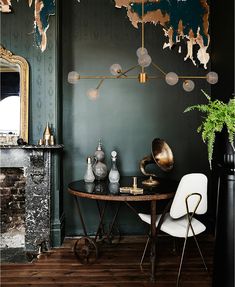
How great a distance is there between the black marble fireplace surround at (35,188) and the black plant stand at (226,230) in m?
2.03

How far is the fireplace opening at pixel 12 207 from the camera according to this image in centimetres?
349

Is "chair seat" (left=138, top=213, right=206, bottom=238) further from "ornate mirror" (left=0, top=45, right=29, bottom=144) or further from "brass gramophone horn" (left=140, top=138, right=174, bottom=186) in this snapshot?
"ornate mirror" (left=0, top=45, right=29, bottom=144)

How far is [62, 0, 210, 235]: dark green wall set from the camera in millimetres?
3811

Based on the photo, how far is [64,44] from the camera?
3805mm

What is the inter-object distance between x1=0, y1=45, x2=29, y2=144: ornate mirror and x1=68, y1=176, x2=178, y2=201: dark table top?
0.97m

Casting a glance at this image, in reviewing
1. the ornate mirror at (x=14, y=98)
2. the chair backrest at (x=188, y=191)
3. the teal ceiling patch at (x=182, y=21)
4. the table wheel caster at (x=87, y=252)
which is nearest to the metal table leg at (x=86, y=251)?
the table wheel caster at (x=87, y=252)

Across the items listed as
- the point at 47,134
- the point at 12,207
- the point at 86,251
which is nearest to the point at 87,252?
the point at 86,251

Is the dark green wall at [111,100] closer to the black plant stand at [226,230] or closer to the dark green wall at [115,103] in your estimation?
the dark green wall at [115,103]

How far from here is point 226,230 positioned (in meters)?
1.93

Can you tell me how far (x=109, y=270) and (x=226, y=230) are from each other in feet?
4.51

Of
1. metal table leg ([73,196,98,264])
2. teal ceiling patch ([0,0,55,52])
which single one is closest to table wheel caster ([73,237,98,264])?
metal table leg ([73,196,98,264])

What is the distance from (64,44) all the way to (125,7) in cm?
90

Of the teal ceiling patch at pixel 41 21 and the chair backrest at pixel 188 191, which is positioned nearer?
the chair backrest at pixel 188 191

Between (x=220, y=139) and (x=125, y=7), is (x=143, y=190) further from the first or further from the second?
(x=125, y=7)
